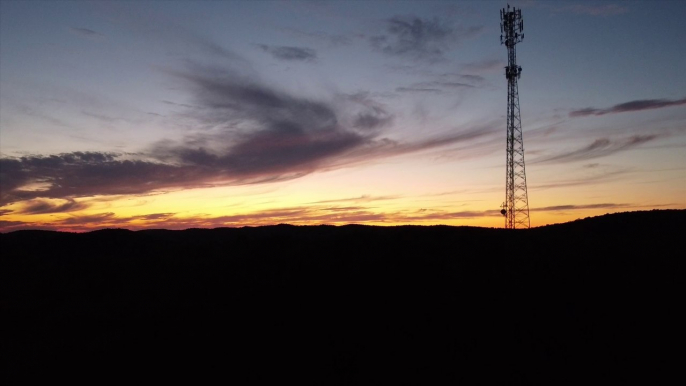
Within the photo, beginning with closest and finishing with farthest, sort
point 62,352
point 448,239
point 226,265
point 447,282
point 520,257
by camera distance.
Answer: point 62,352
point 447,282
point 520,257
point 226,265
point 448,239

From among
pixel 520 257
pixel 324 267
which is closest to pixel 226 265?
pixel 324 267

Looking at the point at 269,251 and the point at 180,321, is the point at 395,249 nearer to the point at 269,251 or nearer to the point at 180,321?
the point at 269,251

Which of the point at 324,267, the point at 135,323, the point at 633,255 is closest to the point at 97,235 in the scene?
the point at 135,323

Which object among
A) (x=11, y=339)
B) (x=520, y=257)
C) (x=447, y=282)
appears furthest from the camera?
(x=520, y=257)

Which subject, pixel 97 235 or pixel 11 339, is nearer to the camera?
pixel 11 339

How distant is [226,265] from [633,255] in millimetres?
21221

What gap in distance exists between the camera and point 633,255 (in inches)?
903

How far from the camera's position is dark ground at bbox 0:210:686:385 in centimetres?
1656

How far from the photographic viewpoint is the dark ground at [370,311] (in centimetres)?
1656

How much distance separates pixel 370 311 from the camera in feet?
66.1

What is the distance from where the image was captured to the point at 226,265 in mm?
27000

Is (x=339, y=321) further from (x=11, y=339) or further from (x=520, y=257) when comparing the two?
(x=11, y=339)

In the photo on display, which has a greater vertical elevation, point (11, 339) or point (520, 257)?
point (520, 257)

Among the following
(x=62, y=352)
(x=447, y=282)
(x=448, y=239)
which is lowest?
(x=62, y=352)
